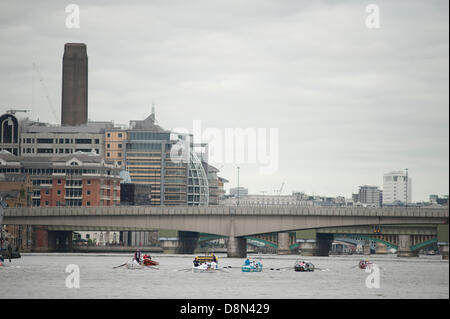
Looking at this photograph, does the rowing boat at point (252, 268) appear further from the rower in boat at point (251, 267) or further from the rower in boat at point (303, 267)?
the rower in boat at point (303, 267)

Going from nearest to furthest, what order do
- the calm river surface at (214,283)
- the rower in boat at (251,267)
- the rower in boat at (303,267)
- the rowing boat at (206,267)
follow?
the calm river surface at (214,283) → the rowing boat at (206,267) → the rower in boat at (251,267) → the rower in boat at (303,267)

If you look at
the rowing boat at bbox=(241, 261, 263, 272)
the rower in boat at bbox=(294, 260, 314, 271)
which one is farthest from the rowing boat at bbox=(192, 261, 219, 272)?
the rower in boat at bbox=(294, 260, 314, 271)

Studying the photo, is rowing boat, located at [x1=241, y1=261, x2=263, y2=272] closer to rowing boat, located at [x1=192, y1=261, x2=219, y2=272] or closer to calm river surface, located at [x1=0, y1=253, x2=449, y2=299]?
calm river surface, located at [x1=0, y1=253, x2=449, y2=299]

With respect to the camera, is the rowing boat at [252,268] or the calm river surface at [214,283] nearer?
the calm river surface at [214,283]

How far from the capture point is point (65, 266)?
541ft

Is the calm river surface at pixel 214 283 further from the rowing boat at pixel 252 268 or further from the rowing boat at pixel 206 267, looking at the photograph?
the rowing boat at pixel 206 267

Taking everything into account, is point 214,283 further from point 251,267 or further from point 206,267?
point 251,267

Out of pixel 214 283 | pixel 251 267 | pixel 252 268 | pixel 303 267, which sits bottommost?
pixel 303 267

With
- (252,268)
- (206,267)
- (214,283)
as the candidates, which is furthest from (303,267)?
(214,283)

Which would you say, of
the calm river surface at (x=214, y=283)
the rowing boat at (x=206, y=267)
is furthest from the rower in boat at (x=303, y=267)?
the rowing boat at (x=206, y=267)

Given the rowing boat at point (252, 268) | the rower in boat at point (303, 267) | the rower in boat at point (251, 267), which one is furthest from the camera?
the rower in boat at point (303, 267)
